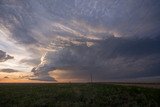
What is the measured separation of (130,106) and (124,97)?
6403mm

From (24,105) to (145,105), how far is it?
534 inches

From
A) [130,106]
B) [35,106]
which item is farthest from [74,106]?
[130,106]

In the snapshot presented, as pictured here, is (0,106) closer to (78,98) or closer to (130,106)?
(78,98)

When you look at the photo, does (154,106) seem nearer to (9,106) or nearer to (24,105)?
(24,105)

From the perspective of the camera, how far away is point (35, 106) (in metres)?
22.2

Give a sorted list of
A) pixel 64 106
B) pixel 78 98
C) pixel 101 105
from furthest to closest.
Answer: pixel 78 98 < pixel 101 105 < pixel 64 106

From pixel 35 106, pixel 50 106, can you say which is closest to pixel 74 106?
pixel 50 106

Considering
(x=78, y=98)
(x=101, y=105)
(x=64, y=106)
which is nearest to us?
(x=64, y=106)

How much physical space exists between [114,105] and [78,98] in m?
6.34

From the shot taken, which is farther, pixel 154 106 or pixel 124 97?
pixel 124 97

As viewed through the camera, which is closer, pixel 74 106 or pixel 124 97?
pixel 74 106

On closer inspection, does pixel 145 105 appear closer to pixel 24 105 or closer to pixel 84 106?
pixel 84 106

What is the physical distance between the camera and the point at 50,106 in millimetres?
21672

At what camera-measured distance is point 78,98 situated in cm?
2777
